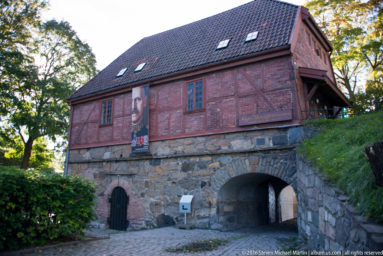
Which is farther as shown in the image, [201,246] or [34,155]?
[34,155]

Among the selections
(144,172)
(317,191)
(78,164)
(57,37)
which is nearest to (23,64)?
(57,37)

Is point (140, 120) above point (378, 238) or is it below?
above

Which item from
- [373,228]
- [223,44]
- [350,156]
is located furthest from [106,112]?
[373,228]

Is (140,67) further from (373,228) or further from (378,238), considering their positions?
(378,238)

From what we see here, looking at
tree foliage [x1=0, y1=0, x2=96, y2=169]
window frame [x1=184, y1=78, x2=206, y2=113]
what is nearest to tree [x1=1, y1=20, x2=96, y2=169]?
tree foliage [x1=0, y1=0, x2=96, y2=169]

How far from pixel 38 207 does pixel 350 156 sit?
20.5 feet

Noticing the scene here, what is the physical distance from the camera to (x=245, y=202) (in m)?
11.3

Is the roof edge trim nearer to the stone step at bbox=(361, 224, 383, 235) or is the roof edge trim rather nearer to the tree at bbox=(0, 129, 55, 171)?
the stone step at bbox=(361, 224, 383, 235)

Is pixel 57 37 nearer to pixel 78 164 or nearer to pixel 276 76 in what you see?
pixel 78 164

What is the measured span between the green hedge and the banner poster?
4.55 metres

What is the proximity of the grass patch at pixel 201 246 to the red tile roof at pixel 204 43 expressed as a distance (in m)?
6.04

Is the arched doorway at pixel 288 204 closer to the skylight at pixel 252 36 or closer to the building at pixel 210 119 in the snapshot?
the building at pixel 210 119

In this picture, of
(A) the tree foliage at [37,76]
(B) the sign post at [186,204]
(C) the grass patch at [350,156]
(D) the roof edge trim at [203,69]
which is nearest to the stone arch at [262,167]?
(C) the grass patch at [350,156]

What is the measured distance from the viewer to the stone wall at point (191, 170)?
9097 mm
